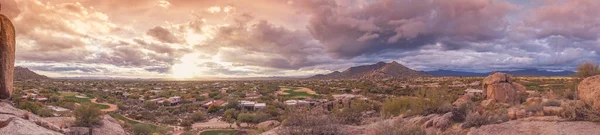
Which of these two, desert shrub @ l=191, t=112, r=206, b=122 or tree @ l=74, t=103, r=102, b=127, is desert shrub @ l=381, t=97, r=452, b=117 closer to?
tree @ l=74, t=103, r=102, b=127

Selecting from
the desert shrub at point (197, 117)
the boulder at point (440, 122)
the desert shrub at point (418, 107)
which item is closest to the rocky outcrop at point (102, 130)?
the desert shrub at point (418, 107)

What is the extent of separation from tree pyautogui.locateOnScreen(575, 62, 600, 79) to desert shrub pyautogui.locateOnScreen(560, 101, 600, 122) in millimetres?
12767

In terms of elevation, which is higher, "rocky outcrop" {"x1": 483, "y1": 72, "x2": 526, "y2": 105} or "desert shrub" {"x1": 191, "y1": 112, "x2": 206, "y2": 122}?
"rocky outcrop" {"x1": 483, "y1": 72, "x2": 526, "y2": 105}

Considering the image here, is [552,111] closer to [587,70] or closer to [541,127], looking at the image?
[541,127]

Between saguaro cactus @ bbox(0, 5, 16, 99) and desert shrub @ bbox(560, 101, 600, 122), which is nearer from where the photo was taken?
desert shrub @ bbox(560, 101, 600, 122)

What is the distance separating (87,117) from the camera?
14.9 m

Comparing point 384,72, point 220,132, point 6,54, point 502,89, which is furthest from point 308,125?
point 384,72

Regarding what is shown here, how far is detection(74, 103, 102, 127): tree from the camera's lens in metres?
14.6

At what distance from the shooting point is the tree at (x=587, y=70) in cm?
1931

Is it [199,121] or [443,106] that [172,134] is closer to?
[199,121]

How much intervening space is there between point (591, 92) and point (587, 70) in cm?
1342

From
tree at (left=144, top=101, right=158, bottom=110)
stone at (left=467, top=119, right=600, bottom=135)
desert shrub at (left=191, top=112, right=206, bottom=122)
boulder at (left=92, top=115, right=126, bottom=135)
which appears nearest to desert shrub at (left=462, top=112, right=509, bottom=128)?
stone at (left=467, top=119, right=600, bottom=135)

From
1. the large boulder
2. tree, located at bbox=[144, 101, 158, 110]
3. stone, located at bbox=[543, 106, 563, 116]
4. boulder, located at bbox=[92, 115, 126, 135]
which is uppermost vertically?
the large boulder

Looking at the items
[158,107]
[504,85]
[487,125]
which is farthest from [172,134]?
[504,85]
